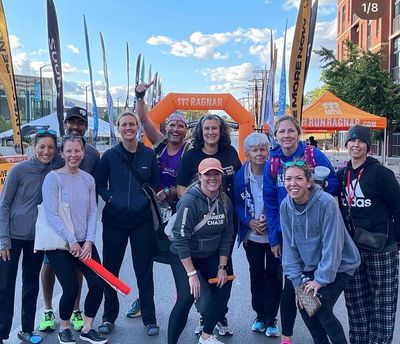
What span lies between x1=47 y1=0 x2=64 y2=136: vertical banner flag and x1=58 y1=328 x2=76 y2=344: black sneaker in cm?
674

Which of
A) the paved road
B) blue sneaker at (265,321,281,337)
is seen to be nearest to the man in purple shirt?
the paved road

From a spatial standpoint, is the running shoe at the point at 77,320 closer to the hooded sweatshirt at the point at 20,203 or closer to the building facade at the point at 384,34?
the hooded sweatshirt at the point at 20,203

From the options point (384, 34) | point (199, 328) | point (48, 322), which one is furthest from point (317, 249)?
point (384, 34)

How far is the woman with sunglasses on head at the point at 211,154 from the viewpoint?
13.7ft

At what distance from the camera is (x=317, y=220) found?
3.21 meters

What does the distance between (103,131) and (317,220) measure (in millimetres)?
23823

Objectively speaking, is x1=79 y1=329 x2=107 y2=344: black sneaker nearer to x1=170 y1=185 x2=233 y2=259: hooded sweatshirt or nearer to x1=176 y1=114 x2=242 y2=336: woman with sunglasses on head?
x1=176 y1=114 x2=242 y2=336: woman with sunglasses on head

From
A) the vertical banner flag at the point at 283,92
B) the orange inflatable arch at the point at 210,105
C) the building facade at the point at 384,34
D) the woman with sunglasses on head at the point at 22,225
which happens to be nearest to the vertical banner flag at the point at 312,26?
the vertical banner flag at the point at 283,92

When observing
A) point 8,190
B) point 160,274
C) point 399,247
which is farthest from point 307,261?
point 160,274

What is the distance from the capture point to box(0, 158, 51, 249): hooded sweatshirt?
3754 mm

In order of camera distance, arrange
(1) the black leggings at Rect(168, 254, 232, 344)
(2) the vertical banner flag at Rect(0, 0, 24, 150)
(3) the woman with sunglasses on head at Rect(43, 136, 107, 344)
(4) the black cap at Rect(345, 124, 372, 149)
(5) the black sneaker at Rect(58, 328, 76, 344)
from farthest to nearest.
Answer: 1. (2) the vertical banner flag at Rect(0, 0, 24, 150)
2. (5) the black sneaker at Rect(58, 328, 76, 344)
3. (3) the woman with sunglasses on head at Rect(43, 136, 107, 344)
4. (1) the black leggings at Rect(168, 254, 232, 344)
5. (4) the black cap at Rect(345, 124, 372, 149)

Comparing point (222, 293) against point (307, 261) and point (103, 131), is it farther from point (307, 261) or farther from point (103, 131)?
point (103, 131)

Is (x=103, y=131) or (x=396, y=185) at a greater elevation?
(x=103, y=131)

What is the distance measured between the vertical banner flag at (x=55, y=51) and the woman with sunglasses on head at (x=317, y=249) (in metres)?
7.70
